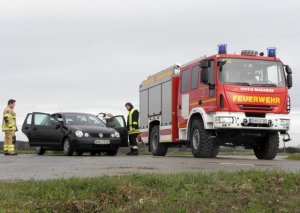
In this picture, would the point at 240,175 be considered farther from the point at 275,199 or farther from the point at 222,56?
the point at 222,56

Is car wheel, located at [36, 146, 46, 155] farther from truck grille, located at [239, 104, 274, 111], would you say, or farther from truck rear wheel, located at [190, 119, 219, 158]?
truck grille, located at [239, 104, 274, 111]

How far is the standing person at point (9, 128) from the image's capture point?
18.7 m

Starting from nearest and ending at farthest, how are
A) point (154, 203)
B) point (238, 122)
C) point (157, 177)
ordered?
point (154, 203), point (157, 177), point (238, 122)

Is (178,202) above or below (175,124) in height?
below

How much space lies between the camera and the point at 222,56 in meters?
14.8

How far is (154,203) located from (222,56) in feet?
30.4

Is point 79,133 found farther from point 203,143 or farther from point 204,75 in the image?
point 204,75

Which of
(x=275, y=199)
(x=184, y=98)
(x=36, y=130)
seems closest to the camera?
(x=275, y=199)

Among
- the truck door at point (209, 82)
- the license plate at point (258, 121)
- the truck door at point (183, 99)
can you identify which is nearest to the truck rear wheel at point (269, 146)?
the license plate at point (258, 121)

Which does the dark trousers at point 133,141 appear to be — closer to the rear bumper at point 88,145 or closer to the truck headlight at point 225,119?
the rear bumper at point 88,145

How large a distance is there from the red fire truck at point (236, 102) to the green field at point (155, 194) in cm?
724

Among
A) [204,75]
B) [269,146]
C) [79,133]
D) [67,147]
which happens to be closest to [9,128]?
[67,147]

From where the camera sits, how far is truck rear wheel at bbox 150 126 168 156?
18.8 meters

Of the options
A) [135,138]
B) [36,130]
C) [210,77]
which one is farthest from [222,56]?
[36,130]
